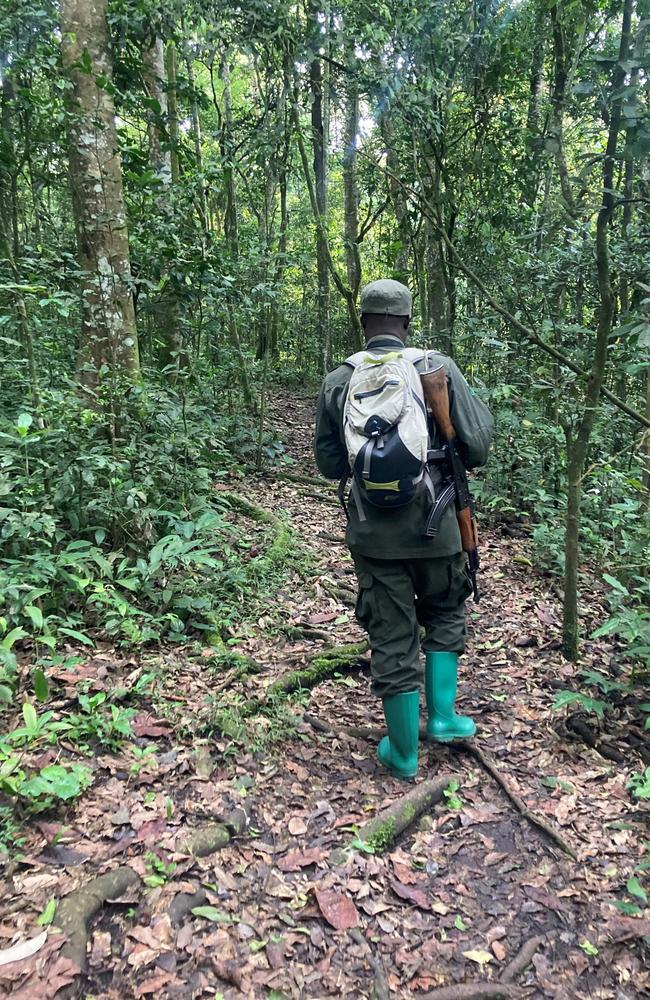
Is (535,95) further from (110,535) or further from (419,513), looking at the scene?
(110,535)

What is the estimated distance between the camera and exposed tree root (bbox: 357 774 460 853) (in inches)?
120

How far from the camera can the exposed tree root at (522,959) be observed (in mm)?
2389

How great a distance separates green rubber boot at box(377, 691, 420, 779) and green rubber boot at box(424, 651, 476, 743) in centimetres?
26

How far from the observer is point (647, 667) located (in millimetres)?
3926

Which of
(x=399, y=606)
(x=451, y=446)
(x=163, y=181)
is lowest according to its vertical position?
(x=399, y=606)

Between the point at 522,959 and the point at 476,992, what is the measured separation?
26cm

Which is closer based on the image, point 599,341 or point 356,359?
point 356,359

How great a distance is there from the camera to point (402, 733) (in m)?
3.47

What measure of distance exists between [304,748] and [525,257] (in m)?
5.82

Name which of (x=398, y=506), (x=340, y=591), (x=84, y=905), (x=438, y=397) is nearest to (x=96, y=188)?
(x=438, y=397)

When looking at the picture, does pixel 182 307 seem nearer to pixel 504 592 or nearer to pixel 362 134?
pixel 504 592

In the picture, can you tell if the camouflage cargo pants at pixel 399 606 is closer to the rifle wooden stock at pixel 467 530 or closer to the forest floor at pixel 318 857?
the rifle wooden stock at pixel 467 530

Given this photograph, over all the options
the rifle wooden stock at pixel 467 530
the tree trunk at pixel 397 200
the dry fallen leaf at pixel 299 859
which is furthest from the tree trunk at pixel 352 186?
the dry fallen leaf at pixel 299 859

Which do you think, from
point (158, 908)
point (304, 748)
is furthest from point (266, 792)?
→ point (158, 908)
